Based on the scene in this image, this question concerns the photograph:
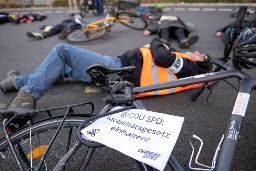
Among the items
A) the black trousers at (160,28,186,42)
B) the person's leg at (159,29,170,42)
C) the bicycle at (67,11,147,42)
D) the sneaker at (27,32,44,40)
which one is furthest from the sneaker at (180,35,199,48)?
the sneaker at (27,32,44,40)

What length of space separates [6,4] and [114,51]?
329 inches

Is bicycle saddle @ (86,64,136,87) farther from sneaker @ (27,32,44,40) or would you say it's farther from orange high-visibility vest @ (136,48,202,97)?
sneaker @ (27,32,44,40)

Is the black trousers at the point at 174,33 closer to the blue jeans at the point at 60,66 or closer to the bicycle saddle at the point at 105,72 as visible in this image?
the blue jeans at the point at 60,66

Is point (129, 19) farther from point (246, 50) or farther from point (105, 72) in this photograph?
point (246, 50)

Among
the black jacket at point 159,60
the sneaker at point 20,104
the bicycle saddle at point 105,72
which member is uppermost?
the bicycle saddle at point 105,72

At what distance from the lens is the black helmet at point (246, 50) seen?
111 cm

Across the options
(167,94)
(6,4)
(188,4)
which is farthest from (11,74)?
(6,4)

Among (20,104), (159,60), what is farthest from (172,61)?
(20,104)

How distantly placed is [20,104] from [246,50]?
6.44 feet

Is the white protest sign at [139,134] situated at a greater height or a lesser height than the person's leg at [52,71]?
greater

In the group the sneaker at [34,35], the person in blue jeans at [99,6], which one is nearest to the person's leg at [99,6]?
the person in blue jeans at [99,6]

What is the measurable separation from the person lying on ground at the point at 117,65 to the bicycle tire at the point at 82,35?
84.1 inches

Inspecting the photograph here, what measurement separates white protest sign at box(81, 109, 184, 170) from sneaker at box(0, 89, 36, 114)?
1313 mm

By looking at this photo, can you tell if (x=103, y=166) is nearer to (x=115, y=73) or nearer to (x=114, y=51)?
(x=115, y=73)
